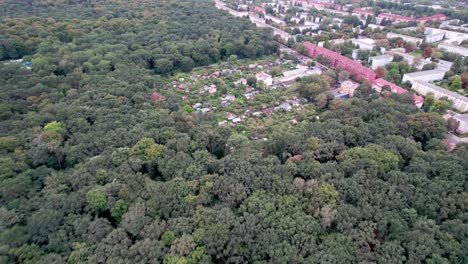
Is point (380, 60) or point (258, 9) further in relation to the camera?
point (258, 9)

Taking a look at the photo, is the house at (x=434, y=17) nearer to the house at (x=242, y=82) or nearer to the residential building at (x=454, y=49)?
the residential building at (x=454, y=49)

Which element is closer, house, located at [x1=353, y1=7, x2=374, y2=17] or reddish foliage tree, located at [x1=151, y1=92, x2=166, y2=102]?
reddish foliage tree, located at [x1=151, y1=92, x2=166, y2=102]

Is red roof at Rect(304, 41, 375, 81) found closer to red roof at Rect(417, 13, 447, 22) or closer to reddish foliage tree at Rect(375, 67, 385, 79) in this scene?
reddish foliage tree at Rect(375, 67, 385, 79)

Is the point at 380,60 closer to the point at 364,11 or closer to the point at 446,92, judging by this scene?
the point at 446,92

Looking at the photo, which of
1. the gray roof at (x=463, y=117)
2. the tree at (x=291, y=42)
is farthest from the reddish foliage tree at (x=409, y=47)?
the gray roof at (x=463, y=117)

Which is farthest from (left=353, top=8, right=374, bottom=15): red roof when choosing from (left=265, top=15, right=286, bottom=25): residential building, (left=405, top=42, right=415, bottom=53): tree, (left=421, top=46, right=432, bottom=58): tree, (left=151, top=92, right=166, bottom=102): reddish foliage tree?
(left=151, top=92, right=166, bottom=102): reddish foliage tree

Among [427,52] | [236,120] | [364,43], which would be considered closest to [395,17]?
[364,43]
